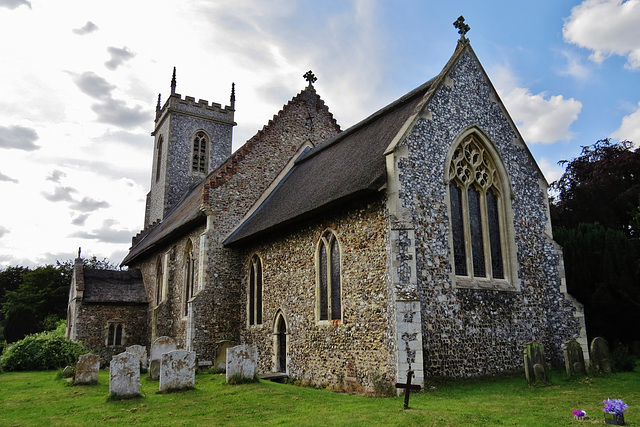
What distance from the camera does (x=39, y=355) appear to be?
61.2ft

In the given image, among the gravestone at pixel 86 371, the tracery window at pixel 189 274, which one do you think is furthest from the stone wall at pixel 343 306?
the gravestone at pixel 86 371

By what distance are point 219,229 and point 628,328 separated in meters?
15.6

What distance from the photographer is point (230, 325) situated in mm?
19062

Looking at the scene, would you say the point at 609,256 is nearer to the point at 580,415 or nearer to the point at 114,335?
the point at 580,415

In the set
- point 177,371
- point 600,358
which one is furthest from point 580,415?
point 177,371

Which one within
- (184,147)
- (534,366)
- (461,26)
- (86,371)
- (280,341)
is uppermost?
(184,147)

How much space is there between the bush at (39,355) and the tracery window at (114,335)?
16.3ft

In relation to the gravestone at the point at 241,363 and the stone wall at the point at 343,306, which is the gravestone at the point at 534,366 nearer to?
the stone wall at the point at 343,306

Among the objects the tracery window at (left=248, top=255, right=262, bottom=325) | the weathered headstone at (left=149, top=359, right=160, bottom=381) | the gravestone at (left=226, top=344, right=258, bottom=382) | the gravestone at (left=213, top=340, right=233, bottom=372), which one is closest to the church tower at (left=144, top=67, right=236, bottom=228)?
the tracery window at (left=248, top=255, right=262, bottom=325)

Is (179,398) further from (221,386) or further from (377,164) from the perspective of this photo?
(377,164)

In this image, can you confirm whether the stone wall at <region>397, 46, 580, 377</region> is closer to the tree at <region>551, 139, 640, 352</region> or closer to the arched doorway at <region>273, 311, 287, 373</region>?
the tree at <region>551, 139, 640, 352</region>

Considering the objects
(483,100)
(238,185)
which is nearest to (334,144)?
(238,185)

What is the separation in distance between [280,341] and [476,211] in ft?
24.7

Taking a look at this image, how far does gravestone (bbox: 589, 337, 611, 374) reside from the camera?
1306 centimetres
